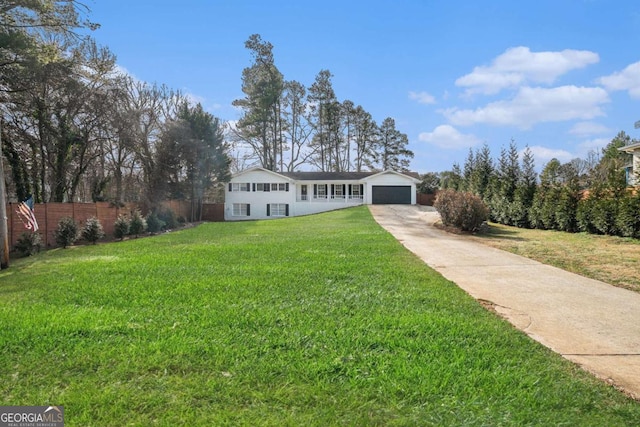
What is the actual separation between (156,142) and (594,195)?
24748mm

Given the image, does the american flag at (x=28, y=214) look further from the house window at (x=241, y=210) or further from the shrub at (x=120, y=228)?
the house window at (x=241, y=210)

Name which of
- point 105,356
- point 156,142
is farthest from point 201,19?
point 156,142

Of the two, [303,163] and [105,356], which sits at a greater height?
[303,163]

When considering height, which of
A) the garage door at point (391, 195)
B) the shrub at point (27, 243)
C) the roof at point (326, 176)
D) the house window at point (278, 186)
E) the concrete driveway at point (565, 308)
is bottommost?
the concrete driveway at point (565, 308)

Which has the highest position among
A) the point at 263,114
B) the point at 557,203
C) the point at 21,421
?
the point at 263,114

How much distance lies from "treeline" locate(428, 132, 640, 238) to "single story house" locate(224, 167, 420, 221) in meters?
12.5

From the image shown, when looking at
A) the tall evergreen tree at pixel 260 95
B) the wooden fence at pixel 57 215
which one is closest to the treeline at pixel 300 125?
the tall evergreen tree at pixel 260 95

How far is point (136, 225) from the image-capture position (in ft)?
56.0

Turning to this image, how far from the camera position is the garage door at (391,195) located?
3612 cm

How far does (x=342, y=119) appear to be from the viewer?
1746 inches

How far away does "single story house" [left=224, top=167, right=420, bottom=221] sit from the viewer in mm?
35594

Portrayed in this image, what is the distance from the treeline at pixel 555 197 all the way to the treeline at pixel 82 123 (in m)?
16.7

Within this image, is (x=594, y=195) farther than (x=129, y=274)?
Yes

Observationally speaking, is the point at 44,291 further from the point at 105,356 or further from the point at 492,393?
the point at 492,393
